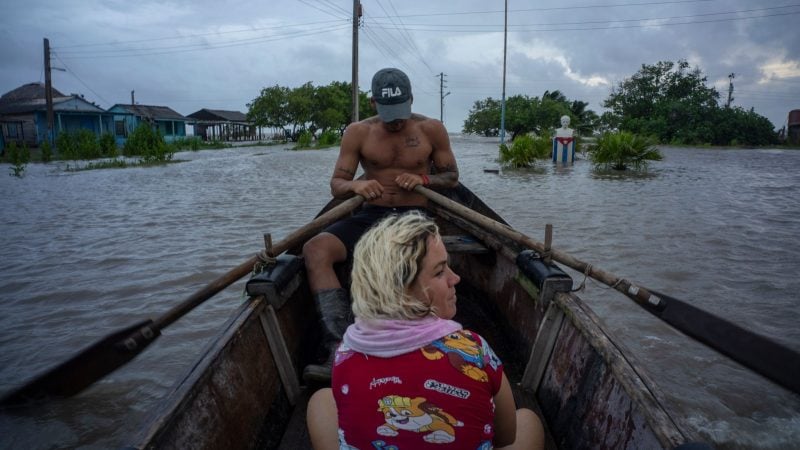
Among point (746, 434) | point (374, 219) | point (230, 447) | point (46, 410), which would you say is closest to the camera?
point (230, 447)

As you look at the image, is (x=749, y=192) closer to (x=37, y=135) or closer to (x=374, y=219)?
(x=374, y=219)

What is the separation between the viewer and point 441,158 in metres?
3.81

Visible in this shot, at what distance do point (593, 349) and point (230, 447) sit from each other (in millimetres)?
1339

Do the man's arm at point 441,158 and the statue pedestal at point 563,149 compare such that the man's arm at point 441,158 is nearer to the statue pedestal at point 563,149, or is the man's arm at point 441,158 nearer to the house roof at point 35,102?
the statue pedestal at point 563,149

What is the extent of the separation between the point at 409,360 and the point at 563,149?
16.9 metres

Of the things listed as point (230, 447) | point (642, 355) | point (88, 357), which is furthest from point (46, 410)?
point (642, 355)

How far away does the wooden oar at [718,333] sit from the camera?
1.89m

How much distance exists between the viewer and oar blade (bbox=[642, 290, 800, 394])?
A: 1.88m

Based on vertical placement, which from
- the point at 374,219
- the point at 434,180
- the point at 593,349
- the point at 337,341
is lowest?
the point at 337,341

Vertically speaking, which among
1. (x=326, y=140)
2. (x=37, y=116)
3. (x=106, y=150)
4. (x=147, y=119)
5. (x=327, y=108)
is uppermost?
(x=327, y=108)

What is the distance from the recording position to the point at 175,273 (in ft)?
16.9

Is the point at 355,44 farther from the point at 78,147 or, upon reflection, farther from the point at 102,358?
the point at 102,358

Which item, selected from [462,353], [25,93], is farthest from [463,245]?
[25,93]

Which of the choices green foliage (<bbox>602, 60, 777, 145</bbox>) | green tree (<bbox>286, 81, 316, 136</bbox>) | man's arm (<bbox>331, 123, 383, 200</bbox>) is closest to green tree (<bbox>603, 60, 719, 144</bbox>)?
green foliage (<bbox>602, 60, 777, 145</bbox>)
